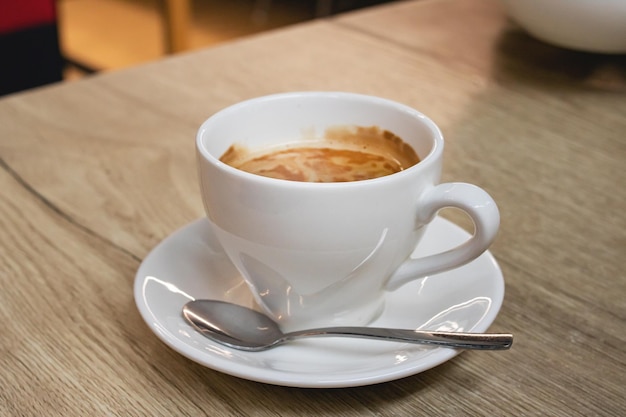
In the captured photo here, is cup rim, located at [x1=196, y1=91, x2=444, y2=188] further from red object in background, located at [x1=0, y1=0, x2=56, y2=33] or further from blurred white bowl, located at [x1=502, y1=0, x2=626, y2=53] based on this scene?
red object in background, located at [x1=0, y1=0, x2=56, y2=33]

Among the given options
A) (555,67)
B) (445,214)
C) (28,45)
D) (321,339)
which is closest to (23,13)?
(28,45)

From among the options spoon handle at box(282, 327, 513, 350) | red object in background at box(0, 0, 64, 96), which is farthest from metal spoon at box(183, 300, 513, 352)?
red object in background at box(0, 0, 64, 96)

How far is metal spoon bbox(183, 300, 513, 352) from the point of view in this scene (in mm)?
461

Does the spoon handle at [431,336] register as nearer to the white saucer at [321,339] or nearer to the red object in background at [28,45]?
the white saucer at [321,339]

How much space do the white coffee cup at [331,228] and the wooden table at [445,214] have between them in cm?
6

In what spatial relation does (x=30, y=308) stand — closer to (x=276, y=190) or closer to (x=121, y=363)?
(x=121, y=363)

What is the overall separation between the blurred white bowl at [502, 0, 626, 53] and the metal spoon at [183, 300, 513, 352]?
578mm

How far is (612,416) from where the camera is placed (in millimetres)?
459

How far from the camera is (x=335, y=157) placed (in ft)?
1.89

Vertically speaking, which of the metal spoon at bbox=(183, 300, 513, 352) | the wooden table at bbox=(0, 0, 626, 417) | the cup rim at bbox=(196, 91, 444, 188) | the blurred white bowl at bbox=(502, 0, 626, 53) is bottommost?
the wooden table at bbox=(0, 0, 626, 417)

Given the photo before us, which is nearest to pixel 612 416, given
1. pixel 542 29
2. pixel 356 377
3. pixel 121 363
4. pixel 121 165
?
pixel 356 377

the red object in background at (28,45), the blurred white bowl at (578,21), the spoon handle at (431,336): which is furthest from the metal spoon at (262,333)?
the red object in background at (28,45)

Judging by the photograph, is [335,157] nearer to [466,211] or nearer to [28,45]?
[466,211]

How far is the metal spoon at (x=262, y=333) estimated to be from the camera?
1.51ft
